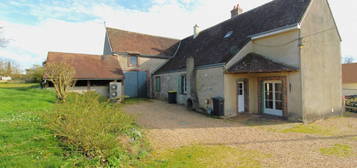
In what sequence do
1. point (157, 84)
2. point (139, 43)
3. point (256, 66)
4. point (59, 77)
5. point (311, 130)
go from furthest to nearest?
point (139, 43) → point (157, 84) → point (59, 77) → point (256, 66) → point (311, 130)

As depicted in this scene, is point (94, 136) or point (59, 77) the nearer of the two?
point (94, 136)

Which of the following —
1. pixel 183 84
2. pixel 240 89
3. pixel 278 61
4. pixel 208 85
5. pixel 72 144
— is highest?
pixel 278 61

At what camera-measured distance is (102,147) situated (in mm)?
3861

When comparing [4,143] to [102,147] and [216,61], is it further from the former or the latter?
[216,61]

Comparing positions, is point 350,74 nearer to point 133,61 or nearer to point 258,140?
point 258,140

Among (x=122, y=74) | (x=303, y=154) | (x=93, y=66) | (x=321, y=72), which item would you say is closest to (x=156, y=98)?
(x=122, y=74)

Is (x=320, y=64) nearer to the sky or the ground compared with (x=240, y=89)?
nearer to the sky

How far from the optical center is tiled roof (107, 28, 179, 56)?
17969mm

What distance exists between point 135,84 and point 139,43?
478 cm

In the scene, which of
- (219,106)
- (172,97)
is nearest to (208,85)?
(219,106)

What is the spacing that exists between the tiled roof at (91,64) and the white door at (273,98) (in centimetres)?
1197

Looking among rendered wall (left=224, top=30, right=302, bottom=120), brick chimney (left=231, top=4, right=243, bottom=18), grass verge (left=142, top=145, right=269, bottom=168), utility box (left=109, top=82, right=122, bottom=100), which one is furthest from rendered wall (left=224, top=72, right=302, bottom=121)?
utility box (left=109, top=82, right=122, bottom=100)

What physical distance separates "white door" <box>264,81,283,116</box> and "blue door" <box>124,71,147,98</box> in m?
12.0

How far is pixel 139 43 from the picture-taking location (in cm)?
1939
